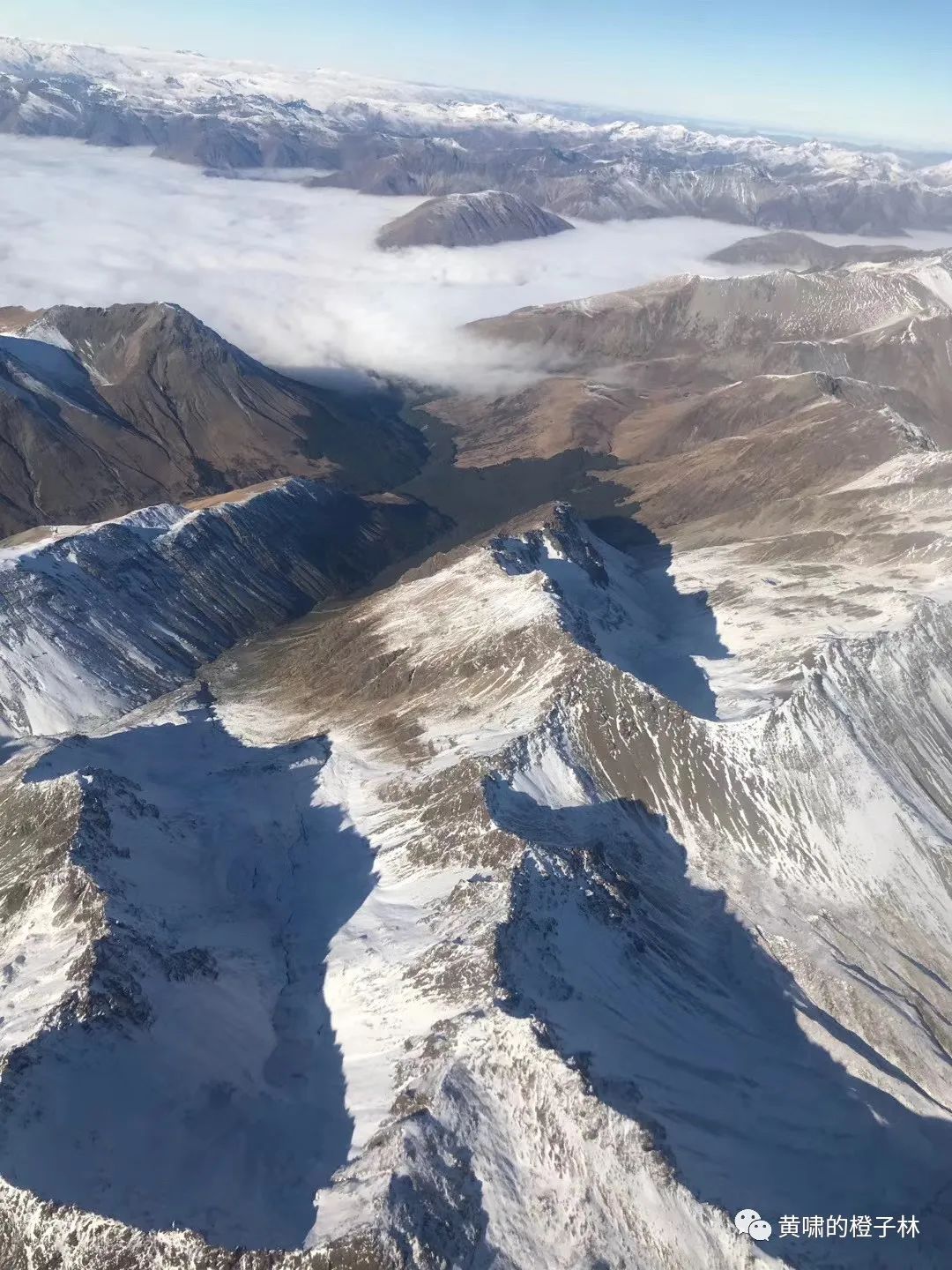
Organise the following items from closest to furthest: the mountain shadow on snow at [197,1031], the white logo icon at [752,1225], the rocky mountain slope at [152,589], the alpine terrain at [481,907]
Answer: the white logo icon at [752,1225], the alpine terrain at [481,907], the mountain shadow on snow at [197,1031], the rocky mountain slope at [152,589]

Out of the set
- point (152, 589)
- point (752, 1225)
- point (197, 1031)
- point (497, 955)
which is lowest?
point (152, 589)

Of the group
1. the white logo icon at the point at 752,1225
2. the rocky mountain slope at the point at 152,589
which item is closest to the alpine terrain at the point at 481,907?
the white logo icon at the point at 752,1225

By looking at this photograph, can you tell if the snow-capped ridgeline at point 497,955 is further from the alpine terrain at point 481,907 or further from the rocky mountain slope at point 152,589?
the rocky mountain slope at point 152,589

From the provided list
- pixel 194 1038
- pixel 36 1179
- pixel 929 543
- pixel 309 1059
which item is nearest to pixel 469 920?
pixel 309 1059

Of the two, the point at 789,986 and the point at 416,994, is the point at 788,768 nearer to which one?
→ the point at 789,986

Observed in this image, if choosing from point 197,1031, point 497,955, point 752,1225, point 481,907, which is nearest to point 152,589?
point 197,1031

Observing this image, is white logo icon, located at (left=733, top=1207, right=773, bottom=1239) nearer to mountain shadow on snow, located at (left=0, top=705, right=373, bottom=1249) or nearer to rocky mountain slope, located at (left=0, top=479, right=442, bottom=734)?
mountain shadow on snow, located at (left=0, top=705, right=373, bottom=1249)

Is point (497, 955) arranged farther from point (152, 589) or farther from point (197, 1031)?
point (152, 589)

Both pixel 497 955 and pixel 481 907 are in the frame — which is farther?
pixel 481 907
